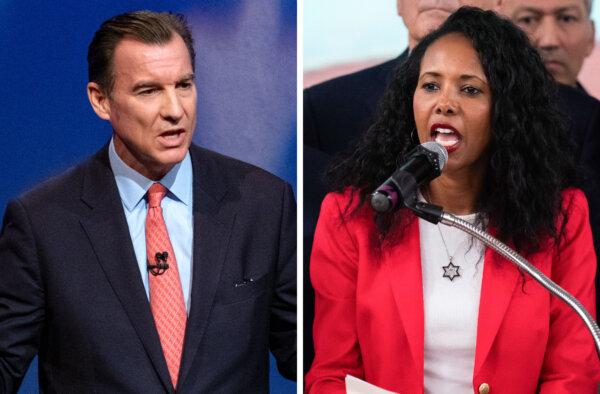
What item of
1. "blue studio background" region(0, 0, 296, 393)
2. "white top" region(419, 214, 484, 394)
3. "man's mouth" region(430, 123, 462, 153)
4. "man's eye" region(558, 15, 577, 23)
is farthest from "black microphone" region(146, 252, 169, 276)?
"man's eye" region(558, 15, 577, 23)

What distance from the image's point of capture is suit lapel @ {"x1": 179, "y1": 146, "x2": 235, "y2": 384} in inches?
111

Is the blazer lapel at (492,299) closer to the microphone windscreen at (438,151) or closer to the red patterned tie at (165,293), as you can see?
the microphone windscreen at (438,151)

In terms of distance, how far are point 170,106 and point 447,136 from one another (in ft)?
2.80

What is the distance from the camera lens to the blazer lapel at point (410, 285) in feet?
8.46

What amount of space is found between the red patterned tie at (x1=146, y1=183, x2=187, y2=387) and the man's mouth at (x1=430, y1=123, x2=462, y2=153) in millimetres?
889

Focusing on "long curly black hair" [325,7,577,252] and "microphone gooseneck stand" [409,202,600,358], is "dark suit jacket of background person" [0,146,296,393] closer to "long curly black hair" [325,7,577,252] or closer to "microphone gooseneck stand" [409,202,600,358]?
"long curly black hair" [325,7,577,252]

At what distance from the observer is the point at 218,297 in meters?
2.86

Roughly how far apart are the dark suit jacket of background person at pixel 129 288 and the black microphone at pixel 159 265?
0.14 ft

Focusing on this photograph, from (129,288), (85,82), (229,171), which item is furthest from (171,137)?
(129,288)

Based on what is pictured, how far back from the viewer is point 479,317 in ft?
8.38

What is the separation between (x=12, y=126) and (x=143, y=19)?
0.55 metres

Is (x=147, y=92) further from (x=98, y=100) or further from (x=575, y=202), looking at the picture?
(x=575, y=202)

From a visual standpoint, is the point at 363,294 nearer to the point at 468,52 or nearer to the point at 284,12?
the point at 468,52

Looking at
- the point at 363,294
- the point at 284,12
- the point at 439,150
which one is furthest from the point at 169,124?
the point at 439,150
